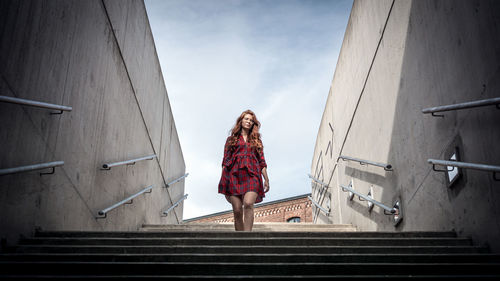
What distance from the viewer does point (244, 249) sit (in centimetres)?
446

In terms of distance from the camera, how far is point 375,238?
16.2ft

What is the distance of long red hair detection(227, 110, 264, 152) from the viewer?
6.75 meters

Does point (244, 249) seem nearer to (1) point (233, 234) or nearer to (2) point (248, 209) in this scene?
(1) point (233, 234)

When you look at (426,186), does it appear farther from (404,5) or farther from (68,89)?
(68,89)

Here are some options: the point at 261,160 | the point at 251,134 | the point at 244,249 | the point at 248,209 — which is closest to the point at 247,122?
the point at 251,134

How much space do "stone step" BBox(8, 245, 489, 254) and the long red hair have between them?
2404mm

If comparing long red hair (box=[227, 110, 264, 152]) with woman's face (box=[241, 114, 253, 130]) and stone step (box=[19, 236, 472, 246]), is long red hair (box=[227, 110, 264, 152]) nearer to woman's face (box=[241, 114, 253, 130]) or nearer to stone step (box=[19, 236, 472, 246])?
woman's face (box=[241, 114, 253, 130])

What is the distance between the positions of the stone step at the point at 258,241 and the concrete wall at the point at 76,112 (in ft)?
1.40

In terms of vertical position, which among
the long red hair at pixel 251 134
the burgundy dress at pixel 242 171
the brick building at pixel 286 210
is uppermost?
the brick building at pixel 286 210

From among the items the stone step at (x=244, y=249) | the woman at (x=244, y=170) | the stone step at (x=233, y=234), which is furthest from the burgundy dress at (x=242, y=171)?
the stone step at (x=244, y=249)
